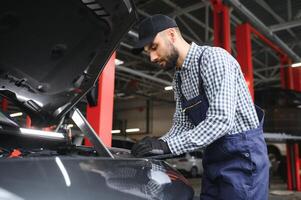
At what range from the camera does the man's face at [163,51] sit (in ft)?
5.18

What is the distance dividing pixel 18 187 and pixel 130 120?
24574 millimetres

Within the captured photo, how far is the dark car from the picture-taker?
1556mm

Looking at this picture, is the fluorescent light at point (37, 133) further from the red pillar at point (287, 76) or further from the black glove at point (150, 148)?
the red pillar at point (287, 76)

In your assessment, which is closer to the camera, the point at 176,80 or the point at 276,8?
the point at 176,80

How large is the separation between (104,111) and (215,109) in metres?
2.83

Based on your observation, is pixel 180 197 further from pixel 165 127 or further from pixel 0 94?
pixel 165 127

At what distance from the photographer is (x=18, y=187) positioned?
83 centimetres

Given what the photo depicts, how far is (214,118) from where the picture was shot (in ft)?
4.54

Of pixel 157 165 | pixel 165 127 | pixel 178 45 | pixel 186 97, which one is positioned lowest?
pixel 157 165

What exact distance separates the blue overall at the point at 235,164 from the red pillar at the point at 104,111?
8.36ft

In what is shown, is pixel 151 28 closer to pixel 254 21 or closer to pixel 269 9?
pixel 254 21

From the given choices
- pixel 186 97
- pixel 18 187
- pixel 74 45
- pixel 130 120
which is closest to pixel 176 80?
pixel 186 97

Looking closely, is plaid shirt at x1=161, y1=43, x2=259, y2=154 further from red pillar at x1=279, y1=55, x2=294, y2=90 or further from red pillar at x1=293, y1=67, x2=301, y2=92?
red pillar at x1=293, y1=67, x2=301, y2=92

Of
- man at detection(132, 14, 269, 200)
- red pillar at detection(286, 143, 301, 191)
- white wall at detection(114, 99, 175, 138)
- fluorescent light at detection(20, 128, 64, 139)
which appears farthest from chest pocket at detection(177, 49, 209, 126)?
white wall at detection(114, 99, 175, 138)
